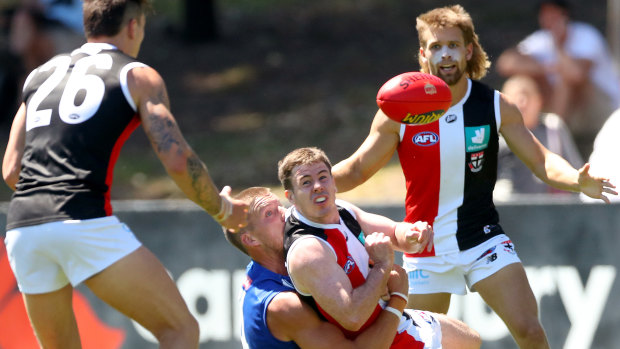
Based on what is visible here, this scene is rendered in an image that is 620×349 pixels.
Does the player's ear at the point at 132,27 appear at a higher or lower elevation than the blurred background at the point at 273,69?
higher

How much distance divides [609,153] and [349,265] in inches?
154

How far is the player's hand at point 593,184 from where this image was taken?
4.83 meters

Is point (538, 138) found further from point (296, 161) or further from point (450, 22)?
point (296, 161)

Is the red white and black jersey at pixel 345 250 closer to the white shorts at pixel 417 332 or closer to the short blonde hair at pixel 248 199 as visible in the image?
the white shorts at pixel 417 332

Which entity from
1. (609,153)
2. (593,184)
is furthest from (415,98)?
(609,153)

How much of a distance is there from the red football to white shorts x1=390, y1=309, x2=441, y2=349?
993mm

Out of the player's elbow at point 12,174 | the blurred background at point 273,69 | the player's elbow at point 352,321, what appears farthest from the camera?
the blurred background at point 273,69

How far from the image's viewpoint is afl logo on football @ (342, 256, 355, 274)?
4324mm

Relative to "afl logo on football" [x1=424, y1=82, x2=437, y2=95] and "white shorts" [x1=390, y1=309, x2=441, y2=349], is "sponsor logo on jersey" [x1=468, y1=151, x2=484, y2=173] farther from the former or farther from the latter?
"white shorts" [x1=390, y1=309, x2=441, y2=349]

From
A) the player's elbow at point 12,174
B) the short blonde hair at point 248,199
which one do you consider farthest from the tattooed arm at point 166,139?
the player's elbow at point 12,174

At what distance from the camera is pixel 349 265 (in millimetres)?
4340

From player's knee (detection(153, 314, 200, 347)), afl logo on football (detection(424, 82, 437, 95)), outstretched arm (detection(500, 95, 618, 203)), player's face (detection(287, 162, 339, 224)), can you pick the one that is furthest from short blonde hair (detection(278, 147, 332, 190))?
outstretched arm (detection(500, 95, 618, 203))

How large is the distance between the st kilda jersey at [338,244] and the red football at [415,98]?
2.20 ft

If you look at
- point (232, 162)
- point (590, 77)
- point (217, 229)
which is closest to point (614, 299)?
point (217, 229)
